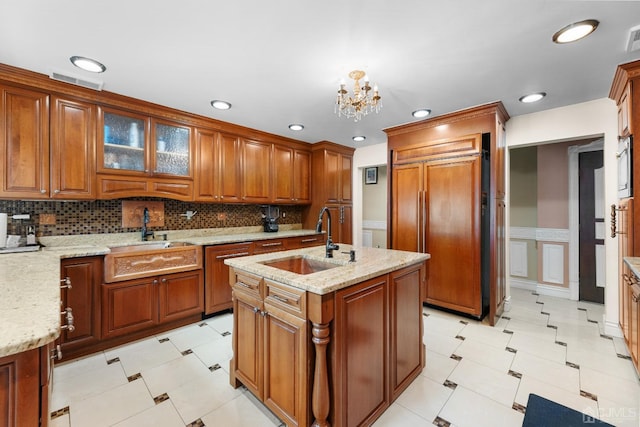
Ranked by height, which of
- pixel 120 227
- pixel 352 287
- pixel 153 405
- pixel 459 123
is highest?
pixel 459 123

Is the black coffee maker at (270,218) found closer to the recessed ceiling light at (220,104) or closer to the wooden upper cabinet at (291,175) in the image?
the wooden upper cabinet at (291,175)

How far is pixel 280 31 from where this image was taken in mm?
1751

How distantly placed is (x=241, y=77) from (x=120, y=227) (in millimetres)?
2152

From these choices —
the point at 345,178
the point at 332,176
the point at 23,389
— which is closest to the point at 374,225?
the point at 345,178

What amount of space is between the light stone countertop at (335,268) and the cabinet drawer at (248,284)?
0.04 metres

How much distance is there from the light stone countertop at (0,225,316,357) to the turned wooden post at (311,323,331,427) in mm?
982

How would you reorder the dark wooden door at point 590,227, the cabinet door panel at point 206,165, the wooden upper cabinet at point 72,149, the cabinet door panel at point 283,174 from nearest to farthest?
the wooden upper cabinet at point 72,149 < the cabinet door panel at point 206,165 < the dark wooden door at point 590,227 < the cabinet door panel at point 283,174

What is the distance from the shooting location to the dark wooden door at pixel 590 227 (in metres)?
3.57

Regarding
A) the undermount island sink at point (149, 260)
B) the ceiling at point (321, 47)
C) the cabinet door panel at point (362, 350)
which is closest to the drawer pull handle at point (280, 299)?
the cabinet door panel at point (362, 350)

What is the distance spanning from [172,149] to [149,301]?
166cm

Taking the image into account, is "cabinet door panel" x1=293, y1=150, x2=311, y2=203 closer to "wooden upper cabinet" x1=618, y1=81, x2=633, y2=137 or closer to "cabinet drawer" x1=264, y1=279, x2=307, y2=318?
"cabinet drawer" x1=264, y1=279, x2=307, y2=318

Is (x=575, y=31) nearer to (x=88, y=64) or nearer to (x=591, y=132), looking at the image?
(x=591, y=132)

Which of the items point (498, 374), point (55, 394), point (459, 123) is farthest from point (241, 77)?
point (498, 374)

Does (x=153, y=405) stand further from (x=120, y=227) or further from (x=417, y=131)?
(x=417, y=131)
